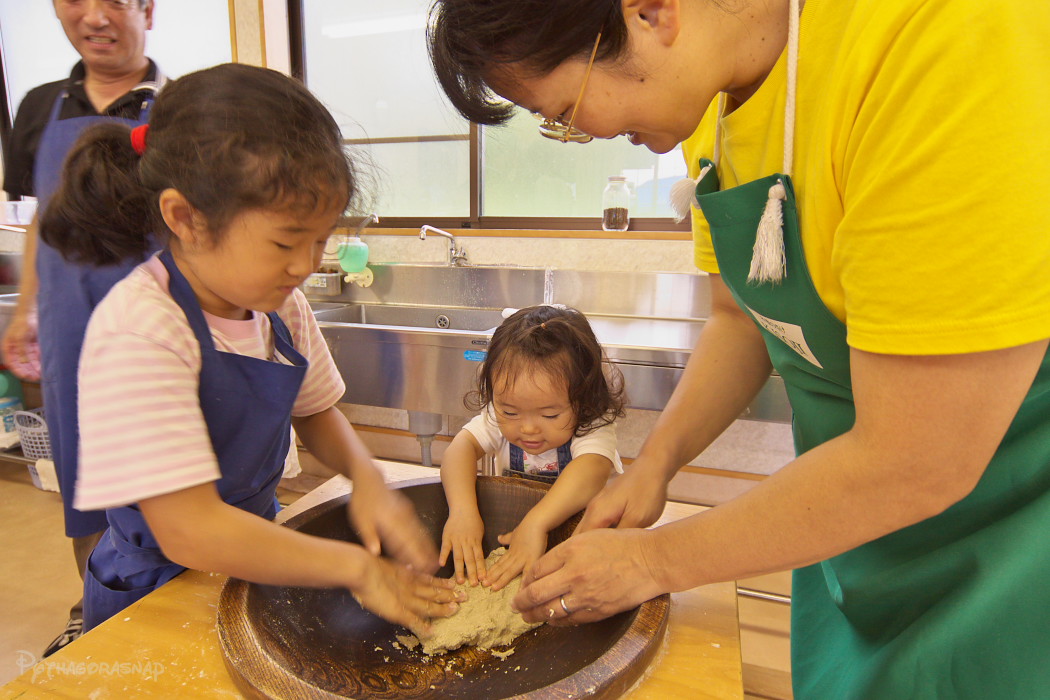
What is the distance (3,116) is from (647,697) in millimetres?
4729

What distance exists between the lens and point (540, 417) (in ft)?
3.61

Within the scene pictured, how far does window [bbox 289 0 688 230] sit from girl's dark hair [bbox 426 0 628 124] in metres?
1.97

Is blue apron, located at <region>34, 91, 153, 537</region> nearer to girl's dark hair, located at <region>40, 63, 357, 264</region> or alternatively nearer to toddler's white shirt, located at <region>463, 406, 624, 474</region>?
girl's dark hair, located at <region>40, 63, 357, 264</region>

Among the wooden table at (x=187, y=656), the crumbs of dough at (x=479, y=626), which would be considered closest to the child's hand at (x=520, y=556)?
the crumbs of dough at (x=479, y=626)

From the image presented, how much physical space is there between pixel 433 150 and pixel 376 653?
2.45 m

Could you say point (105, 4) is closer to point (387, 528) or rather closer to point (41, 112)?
point (41, 112)

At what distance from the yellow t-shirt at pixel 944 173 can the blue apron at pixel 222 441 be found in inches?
25.4

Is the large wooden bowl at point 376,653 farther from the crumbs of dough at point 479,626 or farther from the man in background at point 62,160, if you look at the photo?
the man in background at point 62,160

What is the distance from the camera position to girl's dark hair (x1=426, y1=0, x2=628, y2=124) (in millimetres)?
505

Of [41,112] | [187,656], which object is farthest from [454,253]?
[187,656]

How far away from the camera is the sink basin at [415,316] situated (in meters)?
2.44

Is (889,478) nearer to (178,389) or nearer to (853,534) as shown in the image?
(853,534)

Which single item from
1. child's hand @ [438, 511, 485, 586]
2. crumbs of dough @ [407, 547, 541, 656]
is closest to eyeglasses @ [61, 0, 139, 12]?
child's hand @ [438, 511, 485, 586]

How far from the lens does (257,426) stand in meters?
0.77
